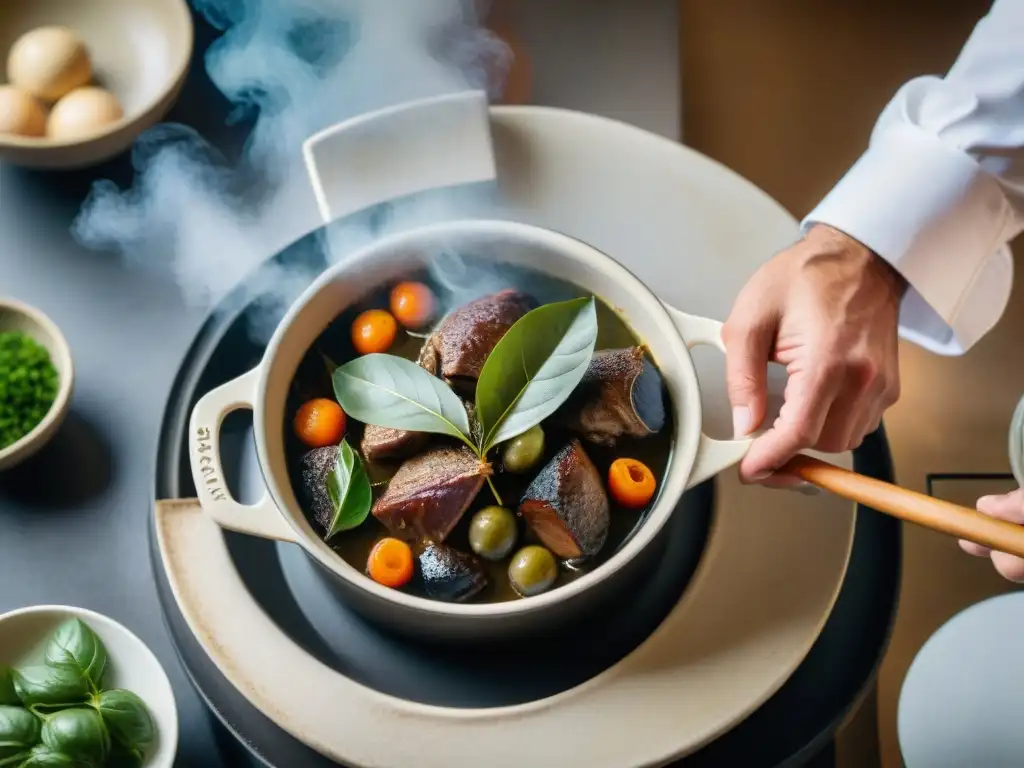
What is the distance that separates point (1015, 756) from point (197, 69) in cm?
124

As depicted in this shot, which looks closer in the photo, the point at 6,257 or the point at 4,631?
the point at 4,631

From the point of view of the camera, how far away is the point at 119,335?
3.56 feet

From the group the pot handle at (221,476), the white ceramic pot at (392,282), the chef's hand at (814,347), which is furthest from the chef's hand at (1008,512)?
the pot handle at (221,476)

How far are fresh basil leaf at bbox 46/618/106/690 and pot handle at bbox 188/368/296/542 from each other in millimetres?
214

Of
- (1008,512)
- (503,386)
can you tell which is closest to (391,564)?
(503,386)

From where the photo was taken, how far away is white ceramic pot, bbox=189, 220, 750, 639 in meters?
0.73

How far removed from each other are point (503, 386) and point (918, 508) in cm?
34

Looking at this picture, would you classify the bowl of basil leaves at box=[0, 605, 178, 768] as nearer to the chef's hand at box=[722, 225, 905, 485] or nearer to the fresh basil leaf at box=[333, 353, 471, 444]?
the fresh basil leaf at box=[333, 353, 471, 444]

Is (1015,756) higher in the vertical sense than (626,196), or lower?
lower

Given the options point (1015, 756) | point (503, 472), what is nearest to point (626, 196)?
point (503, 472)

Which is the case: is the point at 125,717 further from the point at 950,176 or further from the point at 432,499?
the point at 950,176

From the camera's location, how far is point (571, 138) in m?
1.04

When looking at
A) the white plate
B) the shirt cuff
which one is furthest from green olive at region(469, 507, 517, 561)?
the shirt cuff

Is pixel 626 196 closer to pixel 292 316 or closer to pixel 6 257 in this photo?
pixel 292 316
